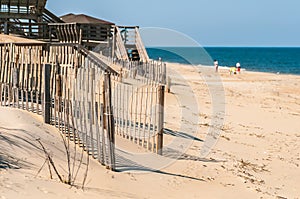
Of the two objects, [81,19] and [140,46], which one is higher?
[81,19]

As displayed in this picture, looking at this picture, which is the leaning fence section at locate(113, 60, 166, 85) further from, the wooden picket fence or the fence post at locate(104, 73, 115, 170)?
the fence post at locate(104, 73, 115, 170)

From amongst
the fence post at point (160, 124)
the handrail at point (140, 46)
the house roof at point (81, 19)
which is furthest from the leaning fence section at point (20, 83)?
the house roof at point (81, 19)

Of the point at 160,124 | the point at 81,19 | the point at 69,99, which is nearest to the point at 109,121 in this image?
the point at 69,99

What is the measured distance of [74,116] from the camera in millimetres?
7969

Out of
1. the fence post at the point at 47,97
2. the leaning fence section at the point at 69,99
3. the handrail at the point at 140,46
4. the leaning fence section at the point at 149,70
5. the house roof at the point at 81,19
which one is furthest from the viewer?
the house roof at the point at 81,19

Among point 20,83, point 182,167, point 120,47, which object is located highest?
point 120,47

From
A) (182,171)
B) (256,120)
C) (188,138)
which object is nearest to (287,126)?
(256,120)

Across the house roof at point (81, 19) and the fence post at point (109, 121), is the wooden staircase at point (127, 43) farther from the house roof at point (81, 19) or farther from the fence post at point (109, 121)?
the fence post at point (109, 121)

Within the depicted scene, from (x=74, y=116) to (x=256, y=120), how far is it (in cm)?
1000

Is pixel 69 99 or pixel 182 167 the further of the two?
pixel 182 167

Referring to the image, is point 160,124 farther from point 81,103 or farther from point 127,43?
point 127,43

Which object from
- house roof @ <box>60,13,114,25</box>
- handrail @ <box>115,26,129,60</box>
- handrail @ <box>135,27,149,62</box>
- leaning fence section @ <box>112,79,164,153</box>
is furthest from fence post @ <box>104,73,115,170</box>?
house roof @ <box>60,13,114,25</box>

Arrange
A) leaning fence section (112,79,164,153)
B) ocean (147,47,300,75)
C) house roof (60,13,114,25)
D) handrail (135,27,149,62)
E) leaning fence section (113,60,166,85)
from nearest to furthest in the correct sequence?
leaning fence section (112,79,164,153) → ocean (147,47,300,75) → leaning fence section (113,60,166,85) → handrail (135,27,149,62) → house roof (60,13,114,25)

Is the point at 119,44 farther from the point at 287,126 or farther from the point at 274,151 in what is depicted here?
the point at 274,151
